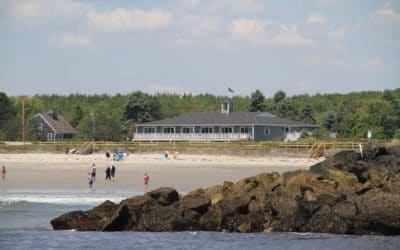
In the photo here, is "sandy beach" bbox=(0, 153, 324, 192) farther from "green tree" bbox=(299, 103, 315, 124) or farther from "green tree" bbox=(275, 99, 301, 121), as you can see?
"green tree" bbox=(275, 99, 301, 121)

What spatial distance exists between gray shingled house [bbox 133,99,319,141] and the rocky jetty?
49.9 m

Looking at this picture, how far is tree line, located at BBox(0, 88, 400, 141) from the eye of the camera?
85312 millimetres

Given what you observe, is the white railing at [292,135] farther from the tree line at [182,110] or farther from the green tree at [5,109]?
the green tree at [5,109]

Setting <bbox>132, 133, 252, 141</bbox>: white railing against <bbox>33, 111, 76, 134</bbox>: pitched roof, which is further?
<bbox>33, 111, 76, 134</bbox>: pitched roof

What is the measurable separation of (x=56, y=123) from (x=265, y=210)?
72.8 metres

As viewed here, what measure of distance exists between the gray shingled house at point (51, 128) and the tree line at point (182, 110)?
1.36 m

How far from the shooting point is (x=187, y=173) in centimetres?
4972

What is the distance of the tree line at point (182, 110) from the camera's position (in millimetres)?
85312

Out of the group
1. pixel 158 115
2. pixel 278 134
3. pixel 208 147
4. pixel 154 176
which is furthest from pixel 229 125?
pixel 154 176

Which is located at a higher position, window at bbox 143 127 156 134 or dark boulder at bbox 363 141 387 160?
window at bbox 143 127 156 134

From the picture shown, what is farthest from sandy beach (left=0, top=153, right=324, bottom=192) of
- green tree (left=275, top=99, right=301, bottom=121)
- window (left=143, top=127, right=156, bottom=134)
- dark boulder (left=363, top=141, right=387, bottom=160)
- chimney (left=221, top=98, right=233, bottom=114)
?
green tree (left=275, top=99, right=301, bottom=121)

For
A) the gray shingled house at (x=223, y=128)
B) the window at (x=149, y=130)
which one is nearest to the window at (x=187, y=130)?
the gray shingled house at (x=223, y=128)

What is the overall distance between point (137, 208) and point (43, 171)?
26.5 metres

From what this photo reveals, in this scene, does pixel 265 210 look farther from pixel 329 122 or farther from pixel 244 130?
pixel 329 122
